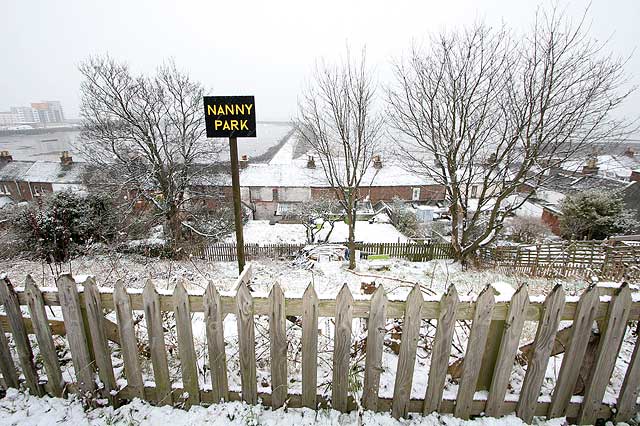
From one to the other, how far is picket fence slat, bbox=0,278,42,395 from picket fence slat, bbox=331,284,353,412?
225cm

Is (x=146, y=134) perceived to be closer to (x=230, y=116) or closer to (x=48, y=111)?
(x=230, y=116)

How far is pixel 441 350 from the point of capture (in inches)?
76.6

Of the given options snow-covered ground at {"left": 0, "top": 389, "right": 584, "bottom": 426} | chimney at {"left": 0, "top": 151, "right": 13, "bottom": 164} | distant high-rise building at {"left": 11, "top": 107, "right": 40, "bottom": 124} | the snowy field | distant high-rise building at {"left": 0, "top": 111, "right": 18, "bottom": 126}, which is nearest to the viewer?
snow-covered ground at {"left": 0, "top": 389, "right": 584, "bottom": 426}

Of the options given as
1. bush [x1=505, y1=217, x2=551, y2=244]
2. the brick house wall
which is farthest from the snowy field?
the brick house wall

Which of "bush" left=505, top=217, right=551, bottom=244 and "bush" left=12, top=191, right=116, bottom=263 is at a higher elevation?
"bush" left=12, top=191, right=116, bottom=263

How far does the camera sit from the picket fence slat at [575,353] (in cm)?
181

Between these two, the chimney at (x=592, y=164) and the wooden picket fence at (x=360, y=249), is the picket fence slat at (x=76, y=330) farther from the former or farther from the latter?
the wooden picket fence at (x=360, y=249)

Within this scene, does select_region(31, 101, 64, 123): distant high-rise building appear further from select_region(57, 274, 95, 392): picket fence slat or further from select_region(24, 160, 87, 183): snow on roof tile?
select_region(57, 274, 95, 392): picket fence slat

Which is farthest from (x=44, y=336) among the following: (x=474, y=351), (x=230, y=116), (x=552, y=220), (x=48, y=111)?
(x=48, y=111)

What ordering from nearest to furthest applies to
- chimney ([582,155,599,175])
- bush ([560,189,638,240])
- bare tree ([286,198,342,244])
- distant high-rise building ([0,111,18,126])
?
chimney ([582,155,599,175])
bush ([560,189,638,240])
bare tree ([286,198,342,244])
distant high-rise building ([0,111,18,126])

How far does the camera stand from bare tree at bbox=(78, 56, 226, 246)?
13.0 m

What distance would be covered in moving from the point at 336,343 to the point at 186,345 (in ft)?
3.43

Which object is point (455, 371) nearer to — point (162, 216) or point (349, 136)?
point (349, 136)

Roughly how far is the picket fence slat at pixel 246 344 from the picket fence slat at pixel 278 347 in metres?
0.13
